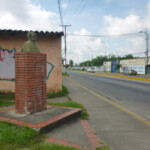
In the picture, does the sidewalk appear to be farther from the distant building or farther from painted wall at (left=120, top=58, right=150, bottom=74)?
painted wall at (left=120, top=58, right=150, bottom=74)

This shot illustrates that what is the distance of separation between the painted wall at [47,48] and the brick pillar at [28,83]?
14.0 feet

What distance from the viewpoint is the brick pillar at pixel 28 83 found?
14.1ft

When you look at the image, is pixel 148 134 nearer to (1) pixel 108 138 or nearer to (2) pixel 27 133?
(1) pixel 108 138

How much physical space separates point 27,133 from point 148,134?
2.70 m

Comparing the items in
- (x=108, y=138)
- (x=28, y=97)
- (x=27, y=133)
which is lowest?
(x=108, y=138)

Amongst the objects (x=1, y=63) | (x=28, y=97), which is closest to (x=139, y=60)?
(x=1, y=63)

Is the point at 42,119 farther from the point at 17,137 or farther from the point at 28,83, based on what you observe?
the point at 28,83

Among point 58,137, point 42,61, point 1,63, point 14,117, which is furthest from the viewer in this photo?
point 1,63

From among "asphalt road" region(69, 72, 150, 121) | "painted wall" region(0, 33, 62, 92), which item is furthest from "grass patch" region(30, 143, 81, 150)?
"painted wall" region(0, 33, 62, 92)

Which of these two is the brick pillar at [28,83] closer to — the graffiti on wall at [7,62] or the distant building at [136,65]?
the graffiti on wall at [7,62]

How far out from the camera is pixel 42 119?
3.95m

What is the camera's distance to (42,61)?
4.77m

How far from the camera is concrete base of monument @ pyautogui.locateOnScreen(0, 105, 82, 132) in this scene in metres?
3.59

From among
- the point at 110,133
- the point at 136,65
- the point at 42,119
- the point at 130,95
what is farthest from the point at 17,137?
the point at 136,65
